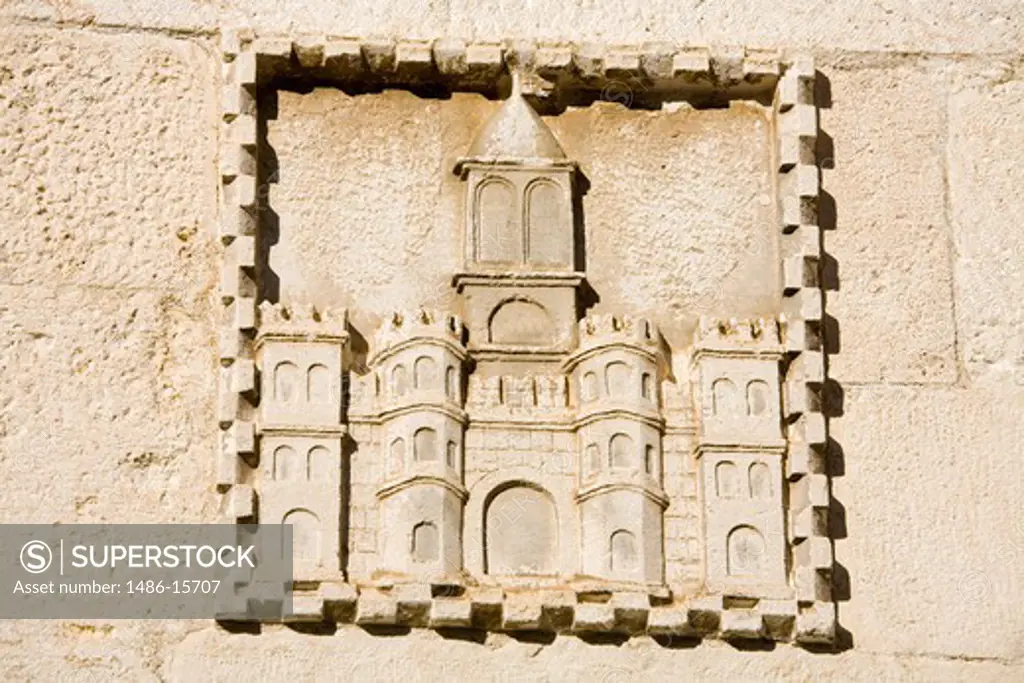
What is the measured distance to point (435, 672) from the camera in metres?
5.77

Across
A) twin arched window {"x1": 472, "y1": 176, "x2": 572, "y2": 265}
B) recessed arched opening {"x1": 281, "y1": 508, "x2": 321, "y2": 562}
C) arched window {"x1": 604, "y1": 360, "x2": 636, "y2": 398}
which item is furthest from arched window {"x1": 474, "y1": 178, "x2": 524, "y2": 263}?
recessed arched opening {"x1": 281, "y1": 508, "x2": 321, "y2": 562}

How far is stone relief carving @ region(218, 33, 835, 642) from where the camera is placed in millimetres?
5820

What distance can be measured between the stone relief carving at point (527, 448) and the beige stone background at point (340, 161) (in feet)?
0.37

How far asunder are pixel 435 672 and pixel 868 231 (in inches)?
63.5

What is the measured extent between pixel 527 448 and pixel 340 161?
3.05 ft

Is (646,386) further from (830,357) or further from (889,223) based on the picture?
(889,223)

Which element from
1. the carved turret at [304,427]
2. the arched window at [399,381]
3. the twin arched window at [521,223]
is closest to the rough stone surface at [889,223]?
the twin arched window at [521,223]

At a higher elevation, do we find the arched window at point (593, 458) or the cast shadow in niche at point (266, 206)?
the cast shadow in niche at point (266, 206)

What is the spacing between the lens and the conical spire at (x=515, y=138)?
20.5 feet

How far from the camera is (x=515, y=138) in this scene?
6.27 meters

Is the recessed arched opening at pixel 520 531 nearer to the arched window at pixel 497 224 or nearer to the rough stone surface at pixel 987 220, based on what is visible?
the arched window at pixel 497 224

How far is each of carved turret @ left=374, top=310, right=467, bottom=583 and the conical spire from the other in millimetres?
473

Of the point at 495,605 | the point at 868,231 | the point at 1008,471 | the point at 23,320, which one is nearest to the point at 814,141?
the point at 868,231

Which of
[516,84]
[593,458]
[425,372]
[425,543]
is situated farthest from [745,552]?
[516,84]
